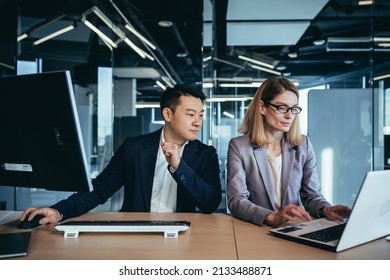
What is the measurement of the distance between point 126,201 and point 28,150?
0.93 m

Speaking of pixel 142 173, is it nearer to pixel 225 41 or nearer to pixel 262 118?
pixel 262 118

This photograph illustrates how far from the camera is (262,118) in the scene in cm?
231

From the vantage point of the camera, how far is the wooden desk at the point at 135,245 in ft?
3.87

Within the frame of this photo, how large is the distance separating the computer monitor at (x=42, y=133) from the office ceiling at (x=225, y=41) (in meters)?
3.36

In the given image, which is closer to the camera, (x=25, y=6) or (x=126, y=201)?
(x=126, y=201)

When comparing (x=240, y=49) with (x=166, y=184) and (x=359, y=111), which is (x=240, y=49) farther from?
(x=166, y=184)

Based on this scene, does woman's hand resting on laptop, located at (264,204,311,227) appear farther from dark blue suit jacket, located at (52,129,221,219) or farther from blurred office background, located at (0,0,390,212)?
blurred office background, located at (0,0,390,212)

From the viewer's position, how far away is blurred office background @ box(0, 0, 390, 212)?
4.62 metres

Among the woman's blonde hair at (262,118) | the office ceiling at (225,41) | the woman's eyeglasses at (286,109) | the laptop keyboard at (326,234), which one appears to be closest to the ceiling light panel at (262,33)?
the office ceiling at (225,41)

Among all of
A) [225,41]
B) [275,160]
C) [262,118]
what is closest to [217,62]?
[225,41]

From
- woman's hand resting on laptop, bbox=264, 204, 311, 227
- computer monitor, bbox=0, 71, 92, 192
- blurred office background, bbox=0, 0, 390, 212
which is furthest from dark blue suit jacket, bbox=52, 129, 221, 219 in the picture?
blurred office background, bbox=0, 0, 390, 212

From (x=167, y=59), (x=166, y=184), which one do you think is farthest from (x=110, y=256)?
(x=167, y=59)

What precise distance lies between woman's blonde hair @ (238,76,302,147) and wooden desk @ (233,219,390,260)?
0.87m

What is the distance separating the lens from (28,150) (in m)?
1.40
